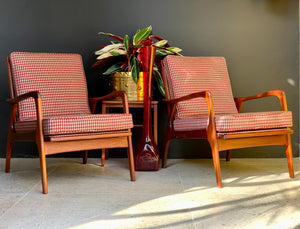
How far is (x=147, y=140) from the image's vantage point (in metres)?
2.82

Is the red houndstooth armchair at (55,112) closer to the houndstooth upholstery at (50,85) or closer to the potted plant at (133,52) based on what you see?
the houndstooth upholstery at (50,85)

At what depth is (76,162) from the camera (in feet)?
10.7

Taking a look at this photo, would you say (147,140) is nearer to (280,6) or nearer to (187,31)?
(187,31)

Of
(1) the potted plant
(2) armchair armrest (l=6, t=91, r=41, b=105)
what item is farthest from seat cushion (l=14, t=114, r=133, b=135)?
(1) the potted plant

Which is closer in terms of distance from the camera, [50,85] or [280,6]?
[50,85]

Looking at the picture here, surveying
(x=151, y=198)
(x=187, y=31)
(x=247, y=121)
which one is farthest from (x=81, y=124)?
(x=187, y=31)

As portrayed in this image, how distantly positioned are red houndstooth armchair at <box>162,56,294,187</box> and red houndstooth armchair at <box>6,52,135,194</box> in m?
0.50

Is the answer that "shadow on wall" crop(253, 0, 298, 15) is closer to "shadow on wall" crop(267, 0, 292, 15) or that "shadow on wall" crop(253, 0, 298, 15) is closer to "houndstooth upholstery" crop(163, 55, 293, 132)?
"shadow on wall" crop(267, 0, 292, 15)

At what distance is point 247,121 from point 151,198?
32.2 inches

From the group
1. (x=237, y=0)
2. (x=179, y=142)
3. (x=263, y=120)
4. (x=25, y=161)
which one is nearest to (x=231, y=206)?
(x=263, y=120)

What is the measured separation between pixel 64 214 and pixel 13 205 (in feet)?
1.08

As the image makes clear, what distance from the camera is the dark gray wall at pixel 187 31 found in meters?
3.50

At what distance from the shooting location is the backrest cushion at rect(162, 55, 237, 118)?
2.90 metres

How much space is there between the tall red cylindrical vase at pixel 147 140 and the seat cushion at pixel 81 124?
0.46m
